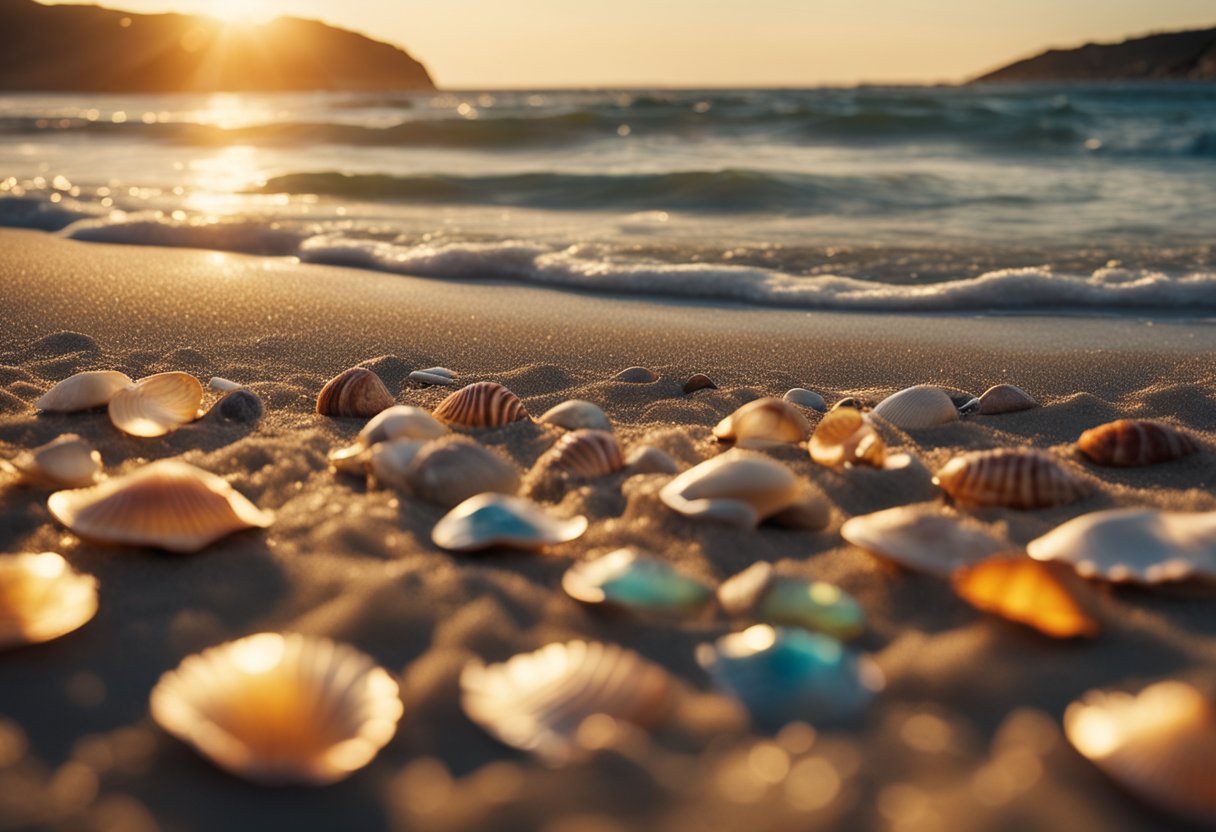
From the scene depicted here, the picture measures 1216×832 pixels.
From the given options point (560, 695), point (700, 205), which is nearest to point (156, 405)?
point (560, 695)

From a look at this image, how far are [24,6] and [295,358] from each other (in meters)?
86.7

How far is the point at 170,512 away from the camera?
1755mm

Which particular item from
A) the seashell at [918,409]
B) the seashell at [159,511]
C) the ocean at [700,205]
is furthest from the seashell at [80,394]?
the ocean at [700,205]

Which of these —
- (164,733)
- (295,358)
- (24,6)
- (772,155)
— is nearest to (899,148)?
(772,155)

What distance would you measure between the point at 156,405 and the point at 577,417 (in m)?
1.03

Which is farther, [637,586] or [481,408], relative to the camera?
[481,408]

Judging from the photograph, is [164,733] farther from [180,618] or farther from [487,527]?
[487,527]

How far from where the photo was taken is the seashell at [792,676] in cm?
128

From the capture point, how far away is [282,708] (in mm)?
1220

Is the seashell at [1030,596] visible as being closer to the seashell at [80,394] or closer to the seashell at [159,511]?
the seashell at [159,511]

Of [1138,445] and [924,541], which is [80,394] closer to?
[924,541]

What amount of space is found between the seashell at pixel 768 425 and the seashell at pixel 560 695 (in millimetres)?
1143

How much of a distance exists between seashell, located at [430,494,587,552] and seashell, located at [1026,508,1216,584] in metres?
0.81

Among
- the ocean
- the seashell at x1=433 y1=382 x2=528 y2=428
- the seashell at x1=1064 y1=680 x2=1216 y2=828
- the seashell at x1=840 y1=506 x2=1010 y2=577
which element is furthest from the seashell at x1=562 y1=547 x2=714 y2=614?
the ocean
